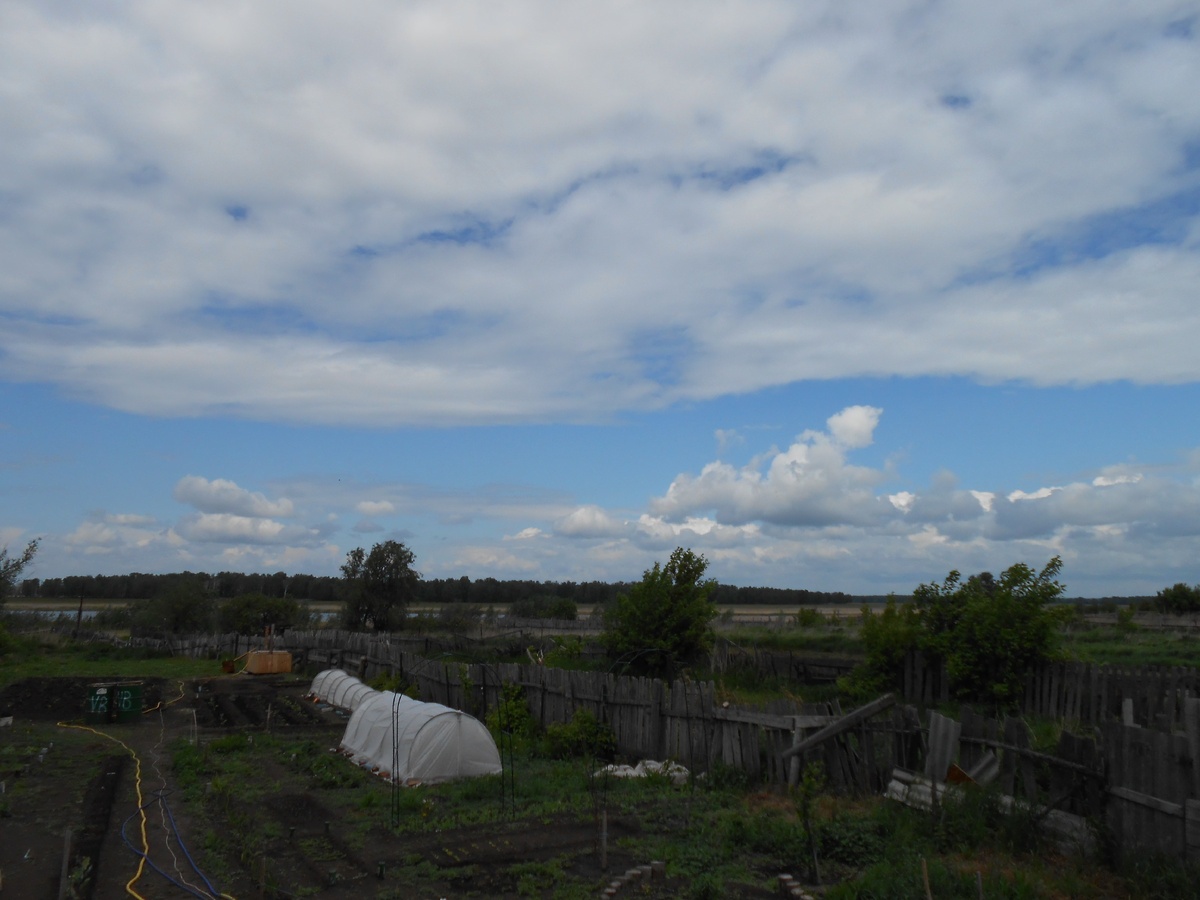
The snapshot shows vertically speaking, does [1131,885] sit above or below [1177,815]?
below

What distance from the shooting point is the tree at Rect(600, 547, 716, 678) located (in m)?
21.6

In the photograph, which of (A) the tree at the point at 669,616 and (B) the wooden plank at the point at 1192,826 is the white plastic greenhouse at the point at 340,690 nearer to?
(A) the tree at the point at 669,616

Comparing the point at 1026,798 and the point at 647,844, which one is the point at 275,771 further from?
the point at 1026,798

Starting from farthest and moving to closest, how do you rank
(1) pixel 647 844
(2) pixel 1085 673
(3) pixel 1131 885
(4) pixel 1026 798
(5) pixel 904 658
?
(5) pixel 904 658 < (2) pixel 1085 673 < (1) pixel 647 844 < (4) pixel 1026 798 < (3) pixel 1131 885

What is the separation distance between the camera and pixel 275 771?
51.6 ft

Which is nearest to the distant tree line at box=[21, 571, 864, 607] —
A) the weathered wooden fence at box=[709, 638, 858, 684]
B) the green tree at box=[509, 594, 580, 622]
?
the green tree at box=[509, 594, 580, 622]

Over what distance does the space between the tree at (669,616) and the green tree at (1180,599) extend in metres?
32.4

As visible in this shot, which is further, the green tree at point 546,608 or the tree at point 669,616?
the green tree at point 546,608

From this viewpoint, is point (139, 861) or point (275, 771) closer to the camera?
point (139, 861)

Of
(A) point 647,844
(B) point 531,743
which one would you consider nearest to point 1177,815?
(A) point 647,844

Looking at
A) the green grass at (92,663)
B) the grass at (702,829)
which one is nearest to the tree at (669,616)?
the grass at (702,829)

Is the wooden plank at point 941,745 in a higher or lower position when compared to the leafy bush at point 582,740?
higher

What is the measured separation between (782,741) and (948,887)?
16.3 feet

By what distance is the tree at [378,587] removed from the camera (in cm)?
5909
